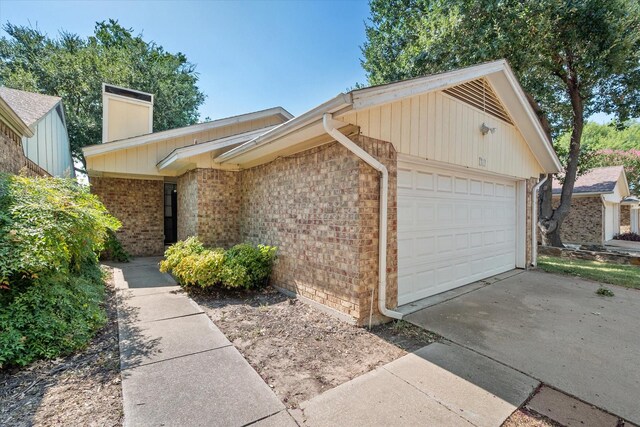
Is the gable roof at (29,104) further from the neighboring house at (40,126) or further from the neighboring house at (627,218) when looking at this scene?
the neighboring house at (627,218)

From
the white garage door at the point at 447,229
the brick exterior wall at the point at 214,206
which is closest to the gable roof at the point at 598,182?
the white garage door at the point at 447,229

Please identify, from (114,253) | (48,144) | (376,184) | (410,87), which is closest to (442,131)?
(410,87)

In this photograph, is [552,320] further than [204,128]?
No

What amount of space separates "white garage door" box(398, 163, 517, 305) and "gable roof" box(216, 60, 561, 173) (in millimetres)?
1287

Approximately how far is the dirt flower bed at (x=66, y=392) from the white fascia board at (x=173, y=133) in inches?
239

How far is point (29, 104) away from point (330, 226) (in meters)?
9.02

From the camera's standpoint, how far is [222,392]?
251 cm

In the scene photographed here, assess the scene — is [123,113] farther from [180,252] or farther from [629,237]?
[629,237]

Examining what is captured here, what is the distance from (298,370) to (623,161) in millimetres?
29217

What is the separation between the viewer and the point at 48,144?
8383 mm

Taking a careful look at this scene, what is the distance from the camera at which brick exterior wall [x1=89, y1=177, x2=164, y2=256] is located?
9.34 m

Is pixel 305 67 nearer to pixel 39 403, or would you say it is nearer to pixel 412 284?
pixel 412 284

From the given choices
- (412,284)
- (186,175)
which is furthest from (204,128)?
(412,284)

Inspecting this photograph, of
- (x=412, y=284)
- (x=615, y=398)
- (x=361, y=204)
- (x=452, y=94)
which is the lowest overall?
(x=615, y=398)
